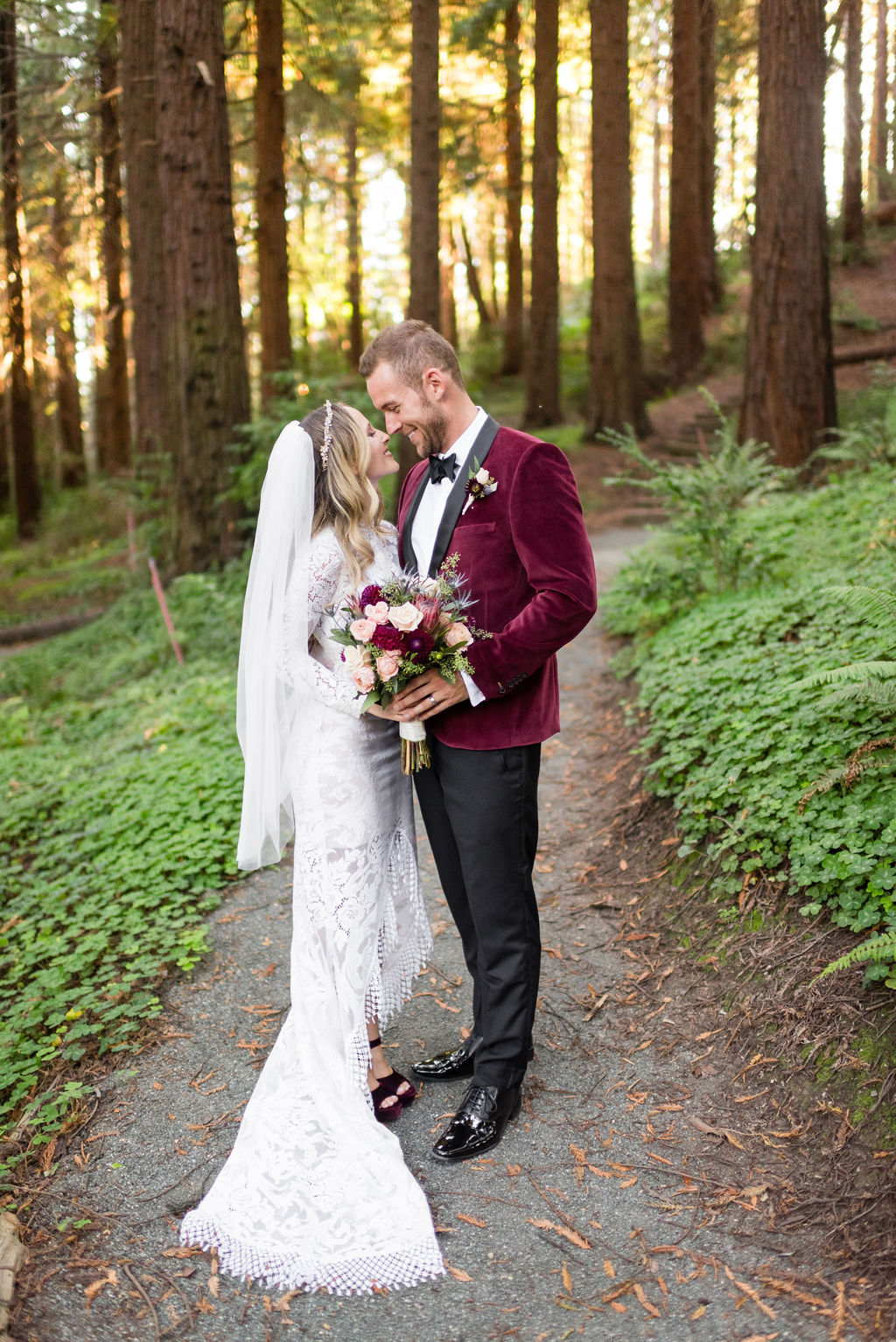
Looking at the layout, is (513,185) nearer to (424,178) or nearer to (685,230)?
(685,230)

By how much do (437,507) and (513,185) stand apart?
2211cm

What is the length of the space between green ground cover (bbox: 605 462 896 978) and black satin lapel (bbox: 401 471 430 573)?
1.91m

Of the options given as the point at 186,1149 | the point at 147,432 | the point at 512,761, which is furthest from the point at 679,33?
the point at 186,1149

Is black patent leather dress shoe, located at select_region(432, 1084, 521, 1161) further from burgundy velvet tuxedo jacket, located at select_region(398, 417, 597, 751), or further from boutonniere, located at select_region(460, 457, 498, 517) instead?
boutonniere, located at select_region(460, 457, 498, 517)

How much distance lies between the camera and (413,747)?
3.41m

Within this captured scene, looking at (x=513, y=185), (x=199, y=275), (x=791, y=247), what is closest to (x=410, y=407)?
(x=199, y=275)

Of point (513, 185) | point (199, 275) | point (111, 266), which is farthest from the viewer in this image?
point (513, 185)

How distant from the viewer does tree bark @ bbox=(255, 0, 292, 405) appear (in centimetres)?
1345

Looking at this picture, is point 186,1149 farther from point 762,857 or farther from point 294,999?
point 762,857

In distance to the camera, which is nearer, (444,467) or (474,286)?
(444,467)

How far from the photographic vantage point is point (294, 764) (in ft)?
11.7

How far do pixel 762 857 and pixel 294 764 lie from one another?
6.61ft

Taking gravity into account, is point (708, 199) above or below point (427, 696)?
above

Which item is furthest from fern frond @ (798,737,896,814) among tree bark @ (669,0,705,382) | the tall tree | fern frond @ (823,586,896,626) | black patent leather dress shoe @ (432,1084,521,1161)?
tree bark @ (669,0,705,382)
